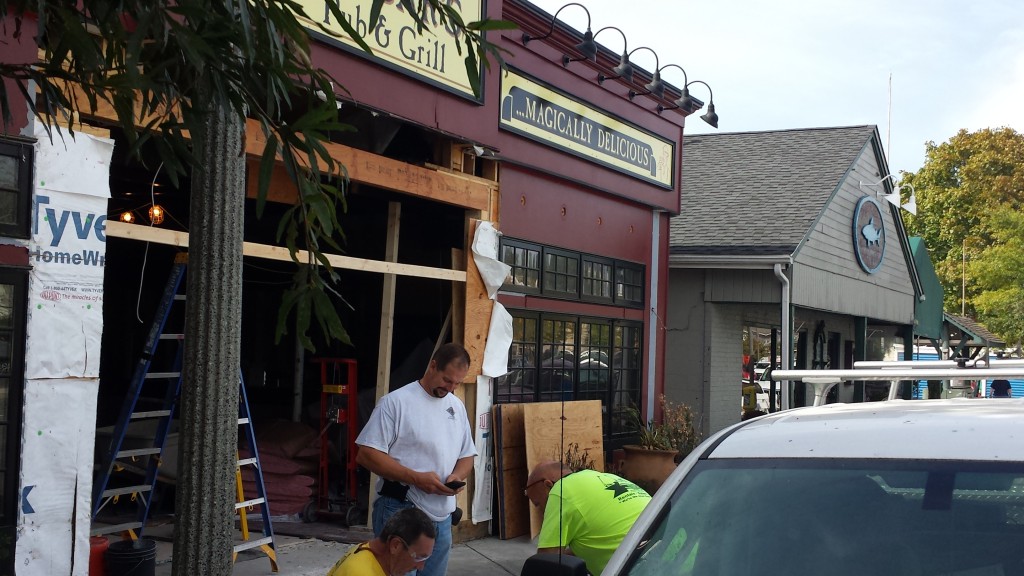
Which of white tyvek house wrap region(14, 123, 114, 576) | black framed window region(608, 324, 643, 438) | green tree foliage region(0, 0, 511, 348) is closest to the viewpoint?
green tree foliage region(0, 0, 511, 348)

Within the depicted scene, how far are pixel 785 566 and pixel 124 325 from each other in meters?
11.2

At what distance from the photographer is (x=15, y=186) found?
5.81 m

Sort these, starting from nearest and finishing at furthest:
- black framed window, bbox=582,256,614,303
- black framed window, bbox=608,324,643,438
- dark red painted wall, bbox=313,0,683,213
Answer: dark red painted wall, bbox=313,0,683,213 < black framed window, bbox=582,256,614,303 < black framed window, bbox=608,324,643,438

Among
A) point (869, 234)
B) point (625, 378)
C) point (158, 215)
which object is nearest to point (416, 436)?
point (158, 215)

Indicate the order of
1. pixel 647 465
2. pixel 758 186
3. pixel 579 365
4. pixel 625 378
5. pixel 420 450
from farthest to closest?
pixel 758 186
pixel 625 378
pixel 647 465
pixel 579 365
pixel 420 450

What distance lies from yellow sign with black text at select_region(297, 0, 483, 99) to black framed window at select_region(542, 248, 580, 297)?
7.70 ft

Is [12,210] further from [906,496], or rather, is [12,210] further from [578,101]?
[578,101]

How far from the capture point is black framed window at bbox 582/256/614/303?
1211cm

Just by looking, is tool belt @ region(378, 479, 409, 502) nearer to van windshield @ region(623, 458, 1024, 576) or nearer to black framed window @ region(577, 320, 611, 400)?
van windshield @ region(623, 458, 1024, 576)

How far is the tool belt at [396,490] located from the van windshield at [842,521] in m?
2.88

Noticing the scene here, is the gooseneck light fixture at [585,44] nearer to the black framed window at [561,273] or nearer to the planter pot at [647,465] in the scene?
the black framed window at [561,273]

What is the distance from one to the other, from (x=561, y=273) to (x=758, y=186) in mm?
8176

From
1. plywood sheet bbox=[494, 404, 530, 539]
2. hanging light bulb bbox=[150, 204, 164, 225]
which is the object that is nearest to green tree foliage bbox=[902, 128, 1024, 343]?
plywood sheet bbox=[494, 404, 530, 539]

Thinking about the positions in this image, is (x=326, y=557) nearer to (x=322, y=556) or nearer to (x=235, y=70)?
(x=322, y=556)
